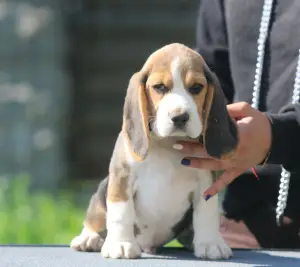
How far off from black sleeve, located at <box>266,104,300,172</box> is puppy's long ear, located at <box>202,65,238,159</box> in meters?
0.25

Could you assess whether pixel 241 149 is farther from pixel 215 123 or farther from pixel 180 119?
pixel 180 119

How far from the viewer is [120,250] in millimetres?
2213

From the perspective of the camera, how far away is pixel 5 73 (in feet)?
19.7

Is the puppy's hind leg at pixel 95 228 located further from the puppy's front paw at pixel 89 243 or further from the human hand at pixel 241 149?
the human hand at pixel 241 149

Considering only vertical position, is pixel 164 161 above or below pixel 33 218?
above

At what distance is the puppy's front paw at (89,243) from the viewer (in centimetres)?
236

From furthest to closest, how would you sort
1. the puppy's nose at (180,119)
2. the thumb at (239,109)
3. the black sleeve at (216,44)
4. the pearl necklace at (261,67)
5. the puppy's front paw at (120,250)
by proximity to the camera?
1. the black sleeve at (216,44)
2. the pearl necklace at (261,67)
3. the thumb at (239,109)
4. the puppy's front paw at (120,250)
5. the puppy's nose at (180,119)

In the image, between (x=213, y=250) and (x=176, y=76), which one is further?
(x=213, y=250)

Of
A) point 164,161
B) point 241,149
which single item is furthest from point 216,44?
point 164,161

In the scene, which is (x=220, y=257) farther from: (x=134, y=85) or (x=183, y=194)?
(x=134, y=85)

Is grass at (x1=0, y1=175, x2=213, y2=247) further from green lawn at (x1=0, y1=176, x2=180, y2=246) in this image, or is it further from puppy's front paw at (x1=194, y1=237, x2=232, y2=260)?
puppy's front paw at (x1=194, y1=237, x2=232, y2=260)

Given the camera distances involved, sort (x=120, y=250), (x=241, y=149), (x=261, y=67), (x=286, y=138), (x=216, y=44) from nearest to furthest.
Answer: (x=120, y=250) < (x=241, y=149) < (x=286, y=138) < (x=261, y=67) < (x=216, y=44)

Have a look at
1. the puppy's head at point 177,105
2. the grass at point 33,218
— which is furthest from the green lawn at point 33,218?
the puppy's head at point 177,105

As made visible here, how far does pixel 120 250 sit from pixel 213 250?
22 cm
